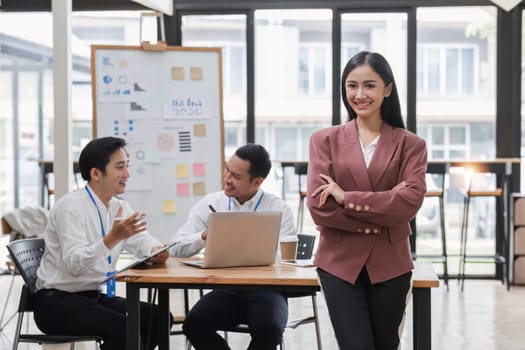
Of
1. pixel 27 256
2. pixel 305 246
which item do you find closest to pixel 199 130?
pixel 305 246

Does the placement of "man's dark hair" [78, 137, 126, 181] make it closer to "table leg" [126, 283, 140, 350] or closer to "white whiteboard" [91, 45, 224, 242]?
"table leg" [126, 283, 140, 350]

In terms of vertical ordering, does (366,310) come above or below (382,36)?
below

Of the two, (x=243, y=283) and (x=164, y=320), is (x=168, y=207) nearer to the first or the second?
(x=164, y=320)

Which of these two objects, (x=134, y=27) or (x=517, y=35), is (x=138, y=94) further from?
(x=517, y=35)

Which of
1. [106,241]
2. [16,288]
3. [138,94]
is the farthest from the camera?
[16,288]

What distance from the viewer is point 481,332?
16.5 feet

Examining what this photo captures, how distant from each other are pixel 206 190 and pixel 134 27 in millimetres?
2580

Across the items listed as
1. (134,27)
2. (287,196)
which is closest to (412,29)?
(287,196)

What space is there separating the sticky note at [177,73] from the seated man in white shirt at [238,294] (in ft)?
6.87

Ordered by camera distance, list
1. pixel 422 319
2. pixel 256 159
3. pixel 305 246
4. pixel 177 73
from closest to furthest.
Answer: pixel 422 319
pixel 256 159
pixel 305 246
pixel 177 73

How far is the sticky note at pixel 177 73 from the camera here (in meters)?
5.56

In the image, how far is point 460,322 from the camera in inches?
209

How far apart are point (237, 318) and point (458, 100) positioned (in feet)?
15.1

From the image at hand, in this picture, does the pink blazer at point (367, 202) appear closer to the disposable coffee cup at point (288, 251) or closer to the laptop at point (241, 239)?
the laptop at point (241, 239)
